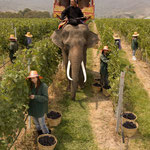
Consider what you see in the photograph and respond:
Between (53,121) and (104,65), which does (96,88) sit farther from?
(53,121)

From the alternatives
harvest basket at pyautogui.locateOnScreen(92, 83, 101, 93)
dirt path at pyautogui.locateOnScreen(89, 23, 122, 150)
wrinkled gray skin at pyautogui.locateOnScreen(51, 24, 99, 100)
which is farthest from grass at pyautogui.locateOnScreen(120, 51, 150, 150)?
wrinkled gray skin at pyautogui.locateOnScreen(51, 24, 99, 100)

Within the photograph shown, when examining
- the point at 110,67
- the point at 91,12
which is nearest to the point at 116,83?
the point at 110,67

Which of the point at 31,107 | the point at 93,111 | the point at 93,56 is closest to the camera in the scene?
the point at 31,107

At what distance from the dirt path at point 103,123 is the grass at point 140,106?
629 millimetres

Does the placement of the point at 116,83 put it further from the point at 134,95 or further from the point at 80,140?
the point at 134,95

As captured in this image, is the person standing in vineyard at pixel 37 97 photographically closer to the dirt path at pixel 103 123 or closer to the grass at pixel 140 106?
the dirt path at pixel 103 123

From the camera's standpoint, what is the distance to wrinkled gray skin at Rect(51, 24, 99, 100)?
281 inches

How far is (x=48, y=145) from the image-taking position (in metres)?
5.15

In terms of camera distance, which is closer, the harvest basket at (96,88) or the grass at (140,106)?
the grass at (140,106)

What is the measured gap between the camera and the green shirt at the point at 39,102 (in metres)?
4.81

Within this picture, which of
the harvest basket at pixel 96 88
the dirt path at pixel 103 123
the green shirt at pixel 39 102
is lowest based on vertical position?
the dirt path at pixel 103 123

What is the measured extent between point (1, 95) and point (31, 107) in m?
1.24

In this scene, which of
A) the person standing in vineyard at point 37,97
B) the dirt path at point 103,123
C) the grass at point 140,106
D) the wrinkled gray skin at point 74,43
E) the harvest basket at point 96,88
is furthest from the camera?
the harvest basket at point 96,88

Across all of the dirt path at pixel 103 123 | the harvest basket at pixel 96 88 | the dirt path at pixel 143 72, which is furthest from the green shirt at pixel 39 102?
the dirt path at pixel 143 72
